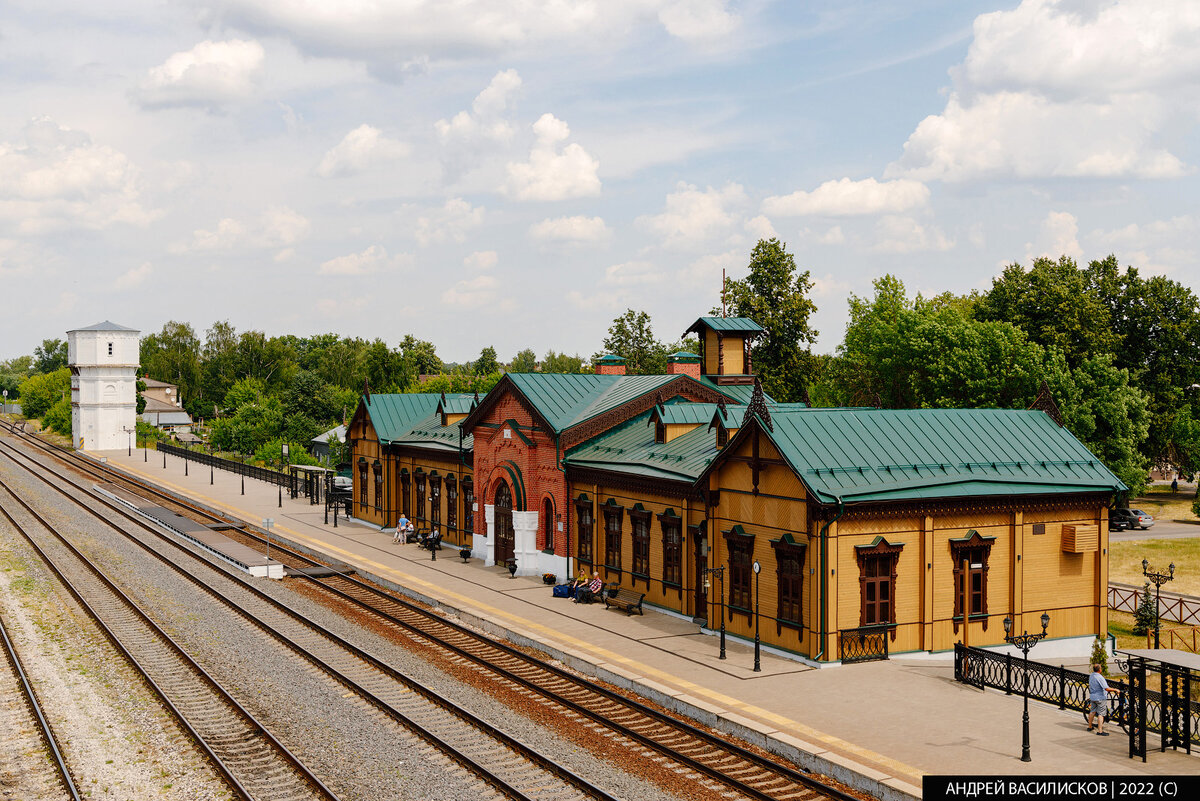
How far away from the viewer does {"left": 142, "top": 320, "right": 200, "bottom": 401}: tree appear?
16950cm

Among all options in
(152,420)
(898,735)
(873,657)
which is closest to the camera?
(898,735)

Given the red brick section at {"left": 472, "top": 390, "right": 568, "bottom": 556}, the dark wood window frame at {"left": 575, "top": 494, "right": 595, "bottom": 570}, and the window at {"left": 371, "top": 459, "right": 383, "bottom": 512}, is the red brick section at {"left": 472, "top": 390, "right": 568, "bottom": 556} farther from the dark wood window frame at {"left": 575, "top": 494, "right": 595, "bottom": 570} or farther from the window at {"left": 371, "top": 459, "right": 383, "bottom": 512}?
the window at {"left": 371, "top": 459, "right": 383, "bottom": 512}

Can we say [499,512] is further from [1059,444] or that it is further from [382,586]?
[1059,444]

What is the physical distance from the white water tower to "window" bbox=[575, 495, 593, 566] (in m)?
86.6

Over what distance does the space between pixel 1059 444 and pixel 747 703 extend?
44.3ft

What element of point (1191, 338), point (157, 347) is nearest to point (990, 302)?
point (1191, 338)

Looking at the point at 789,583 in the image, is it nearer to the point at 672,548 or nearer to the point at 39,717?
the point at 672,548

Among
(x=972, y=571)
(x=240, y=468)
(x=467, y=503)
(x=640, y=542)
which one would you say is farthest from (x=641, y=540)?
(x=240, y=468)

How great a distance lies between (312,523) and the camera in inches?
2066

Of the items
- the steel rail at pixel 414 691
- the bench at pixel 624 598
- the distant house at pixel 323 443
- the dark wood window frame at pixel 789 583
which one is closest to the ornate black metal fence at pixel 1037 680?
the dark wood window frame at pixel 789 583

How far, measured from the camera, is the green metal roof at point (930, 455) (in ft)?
81.4

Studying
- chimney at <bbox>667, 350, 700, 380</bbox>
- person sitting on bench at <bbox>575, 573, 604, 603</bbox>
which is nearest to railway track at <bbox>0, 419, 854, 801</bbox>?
person sitting on bench at <bbox>575, 573, 604, 603</bbox>

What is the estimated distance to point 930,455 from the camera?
26.5m

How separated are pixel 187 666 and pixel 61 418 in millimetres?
113754
